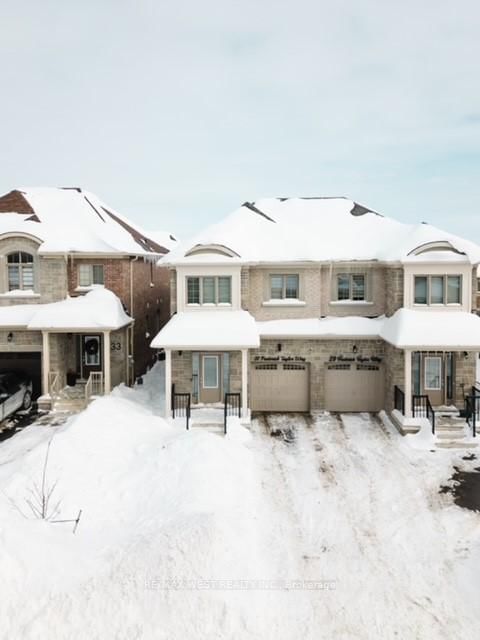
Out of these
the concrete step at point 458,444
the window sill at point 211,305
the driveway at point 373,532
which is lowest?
the driveway at point 373,532

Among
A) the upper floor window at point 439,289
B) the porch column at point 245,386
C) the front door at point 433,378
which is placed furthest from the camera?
the front door at point 433,378

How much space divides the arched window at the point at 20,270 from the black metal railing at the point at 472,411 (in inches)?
704

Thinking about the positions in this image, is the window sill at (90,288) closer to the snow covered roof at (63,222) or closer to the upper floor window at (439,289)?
the snow covered roof at (63,222)

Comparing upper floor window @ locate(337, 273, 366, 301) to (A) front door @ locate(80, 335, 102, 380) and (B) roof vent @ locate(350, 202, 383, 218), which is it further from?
(A) front door @ locate(80, 335, 102, 380)

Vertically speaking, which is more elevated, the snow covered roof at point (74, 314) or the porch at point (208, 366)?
the snow covered roof at point (74, 314)

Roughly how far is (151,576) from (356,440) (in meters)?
10.0

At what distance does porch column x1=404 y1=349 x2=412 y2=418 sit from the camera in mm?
18109

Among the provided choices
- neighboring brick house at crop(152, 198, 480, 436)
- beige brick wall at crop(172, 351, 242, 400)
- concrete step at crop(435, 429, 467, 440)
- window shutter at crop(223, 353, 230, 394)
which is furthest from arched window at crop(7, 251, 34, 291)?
concrete step at crop(435, 429, 467, 440)

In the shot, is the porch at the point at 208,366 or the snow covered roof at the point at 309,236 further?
the snow covered roof at the point at 309,236

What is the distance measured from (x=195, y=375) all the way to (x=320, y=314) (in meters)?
5.54

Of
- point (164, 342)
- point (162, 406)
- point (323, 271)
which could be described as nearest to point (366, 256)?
point (323, 271)

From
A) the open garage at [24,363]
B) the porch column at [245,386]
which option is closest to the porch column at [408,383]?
the porch column at [245,386]

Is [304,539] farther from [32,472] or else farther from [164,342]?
[164,342]

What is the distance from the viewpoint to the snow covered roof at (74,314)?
20203mm
